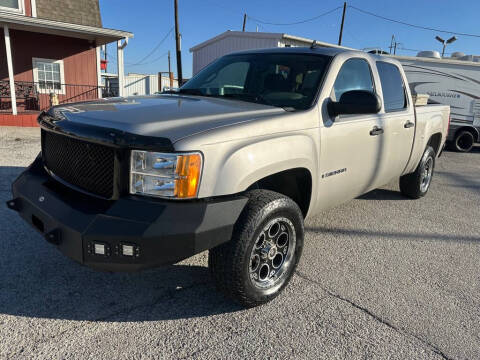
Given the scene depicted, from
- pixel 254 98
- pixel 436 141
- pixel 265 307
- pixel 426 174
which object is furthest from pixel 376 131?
pixel 436 141

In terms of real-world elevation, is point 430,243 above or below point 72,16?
below

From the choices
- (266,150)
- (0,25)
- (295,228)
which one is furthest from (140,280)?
(0,25)

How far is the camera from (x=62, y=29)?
12.1 metres

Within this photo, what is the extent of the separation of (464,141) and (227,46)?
12.4 meters

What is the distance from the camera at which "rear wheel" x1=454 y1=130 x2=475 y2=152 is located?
1102 cm

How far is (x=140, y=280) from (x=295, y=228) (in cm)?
125

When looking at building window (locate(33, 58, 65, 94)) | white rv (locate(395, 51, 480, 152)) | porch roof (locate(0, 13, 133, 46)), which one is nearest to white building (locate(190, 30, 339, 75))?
porch roof (locate(0, 13, 133, 46))

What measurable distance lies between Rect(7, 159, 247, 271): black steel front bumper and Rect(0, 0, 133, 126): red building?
1067cm

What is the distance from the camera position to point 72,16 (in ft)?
45.1

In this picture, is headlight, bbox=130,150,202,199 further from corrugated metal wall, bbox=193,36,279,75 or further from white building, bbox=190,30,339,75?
corrugated metal wall, bbox=193,36,279,75

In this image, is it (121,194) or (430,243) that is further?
(430,243)

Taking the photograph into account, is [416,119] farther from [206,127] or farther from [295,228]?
[206,127]

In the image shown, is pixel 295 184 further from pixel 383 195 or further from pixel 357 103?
pixel 383 195

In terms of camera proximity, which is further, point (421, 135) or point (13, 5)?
point (13, 5)
